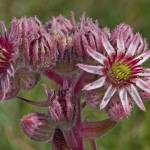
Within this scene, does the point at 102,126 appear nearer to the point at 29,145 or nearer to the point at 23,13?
the point at 29,145

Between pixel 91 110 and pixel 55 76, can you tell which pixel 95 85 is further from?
pixel 91 110

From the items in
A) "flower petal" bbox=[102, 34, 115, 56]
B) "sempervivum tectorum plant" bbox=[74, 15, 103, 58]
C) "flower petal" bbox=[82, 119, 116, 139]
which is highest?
"sempervivum tectorum plant" bbox=[74, 15, 103, 58]

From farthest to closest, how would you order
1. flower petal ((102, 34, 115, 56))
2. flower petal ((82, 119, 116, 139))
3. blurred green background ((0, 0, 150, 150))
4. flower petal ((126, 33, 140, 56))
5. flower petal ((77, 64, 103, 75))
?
blurred green background ((0, 0, 150, 150)), flower petal ((82, 119, 116, 139)), flower petal ((126, 33, 140, 56)), flower petal ((102, 34, 115, 56)), flower petal ((77, 64, 103, 75))

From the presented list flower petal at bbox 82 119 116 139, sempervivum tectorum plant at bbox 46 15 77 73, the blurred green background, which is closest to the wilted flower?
sempervivum tectorum plant at bbox 46 15 77 73

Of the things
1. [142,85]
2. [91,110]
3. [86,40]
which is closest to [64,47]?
[86,40]

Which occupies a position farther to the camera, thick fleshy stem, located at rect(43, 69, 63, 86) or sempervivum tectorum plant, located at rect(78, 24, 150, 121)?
thick fleshy stem, located at rect(43, 69, 63, 86)

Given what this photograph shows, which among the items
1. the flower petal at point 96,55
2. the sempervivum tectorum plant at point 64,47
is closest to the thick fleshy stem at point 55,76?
the sempervivum tectorum plant at point 64,47

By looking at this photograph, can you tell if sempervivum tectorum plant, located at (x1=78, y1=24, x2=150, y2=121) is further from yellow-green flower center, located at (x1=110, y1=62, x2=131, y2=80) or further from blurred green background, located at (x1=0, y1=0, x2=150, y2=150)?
blurred green background, located at (x1=0, y1=0, x2=150, y2=150)
